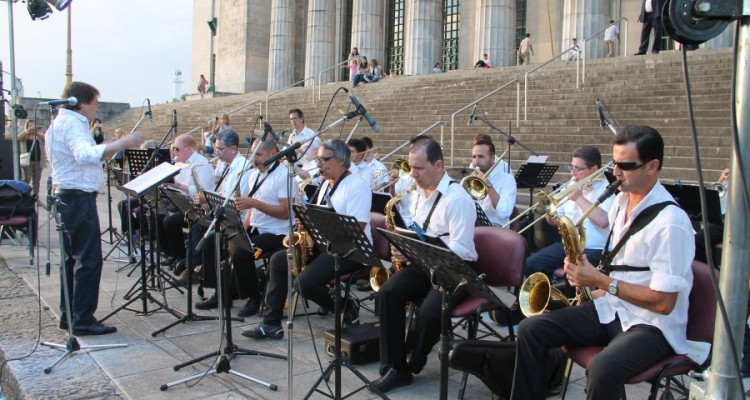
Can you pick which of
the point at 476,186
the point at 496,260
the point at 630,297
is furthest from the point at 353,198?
the point at 630,297

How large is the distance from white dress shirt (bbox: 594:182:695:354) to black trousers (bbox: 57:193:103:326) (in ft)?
14.7

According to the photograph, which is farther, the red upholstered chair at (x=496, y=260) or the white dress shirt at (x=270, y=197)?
the white dress shirt at (x=270, y=197)

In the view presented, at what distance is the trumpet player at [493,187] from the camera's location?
7.04 m

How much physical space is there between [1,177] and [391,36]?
22.8 m

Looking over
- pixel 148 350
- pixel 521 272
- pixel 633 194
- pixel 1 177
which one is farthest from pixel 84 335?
pixel 1 177

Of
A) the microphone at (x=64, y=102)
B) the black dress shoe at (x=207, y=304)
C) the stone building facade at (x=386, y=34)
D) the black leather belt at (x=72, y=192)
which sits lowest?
the black dress shoe at (x=207, y=304)

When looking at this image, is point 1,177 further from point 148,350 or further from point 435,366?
point 435,366

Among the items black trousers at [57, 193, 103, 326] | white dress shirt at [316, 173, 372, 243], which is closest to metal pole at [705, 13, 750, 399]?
white dress shirt at [316, 173, 372, 243]

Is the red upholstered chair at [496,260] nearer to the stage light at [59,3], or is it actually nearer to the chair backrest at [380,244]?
the chair backrest at [380,244]

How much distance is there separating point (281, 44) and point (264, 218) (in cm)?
2652

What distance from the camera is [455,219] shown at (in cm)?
474

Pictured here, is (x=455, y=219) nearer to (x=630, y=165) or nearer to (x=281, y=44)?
(x=630, y=165)

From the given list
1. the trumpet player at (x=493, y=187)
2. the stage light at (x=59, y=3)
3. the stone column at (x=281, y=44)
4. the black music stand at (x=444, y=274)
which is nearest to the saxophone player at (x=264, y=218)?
the trumpet player at (x=493, y=187)

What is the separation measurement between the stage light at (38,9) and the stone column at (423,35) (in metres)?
15.1
